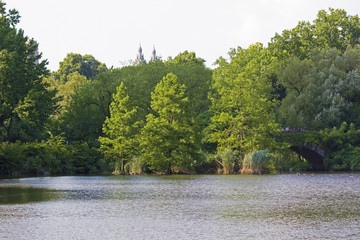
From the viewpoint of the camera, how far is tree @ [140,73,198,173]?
171 ft

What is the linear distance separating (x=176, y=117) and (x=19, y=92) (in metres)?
17.7

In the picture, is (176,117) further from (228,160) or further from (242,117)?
(242,117)

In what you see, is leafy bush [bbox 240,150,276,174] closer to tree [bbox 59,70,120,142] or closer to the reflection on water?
tree [bbox 59,70,120,142]

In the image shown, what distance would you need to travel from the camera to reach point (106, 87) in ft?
224

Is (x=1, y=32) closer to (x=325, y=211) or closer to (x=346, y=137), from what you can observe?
(x=346, y=137)

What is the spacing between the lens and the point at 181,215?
1936 centimetres

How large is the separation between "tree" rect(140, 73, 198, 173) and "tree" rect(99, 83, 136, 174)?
107 inches

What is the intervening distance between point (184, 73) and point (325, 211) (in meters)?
58.2

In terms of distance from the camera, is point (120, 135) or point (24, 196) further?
point (120, 135)

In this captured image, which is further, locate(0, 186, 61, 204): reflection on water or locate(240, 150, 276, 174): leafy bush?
locate(240, 150, 276, 174): leafy bush

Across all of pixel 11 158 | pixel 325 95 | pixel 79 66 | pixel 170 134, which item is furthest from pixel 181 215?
pixel 79 66

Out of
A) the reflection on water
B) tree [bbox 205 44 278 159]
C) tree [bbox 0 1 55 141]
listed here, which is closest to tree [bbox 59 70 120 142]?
tree [bbox 0 1 55 141]

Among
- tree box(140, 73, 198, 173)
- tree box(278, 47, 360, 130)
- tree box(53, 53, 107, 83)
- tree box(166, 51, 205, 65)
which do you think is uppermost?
tree box(53, 53, 107, 83)

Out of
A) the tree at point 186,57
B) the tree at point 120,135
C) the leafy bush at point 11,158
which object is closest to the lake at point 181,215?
the leafy bush at point 11,158
